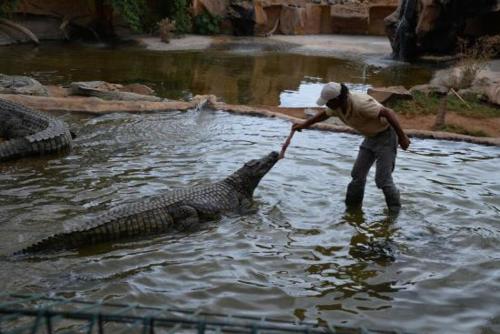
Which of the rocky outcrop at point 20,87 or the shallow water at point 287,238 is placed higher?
the rocky outcrop at point 20,87

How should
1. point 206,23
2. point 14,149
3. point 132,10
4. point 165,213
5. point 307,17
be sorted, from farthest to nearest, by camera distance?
point 307,17, point 206,23, point 132,10, point 14,149, point 165,213

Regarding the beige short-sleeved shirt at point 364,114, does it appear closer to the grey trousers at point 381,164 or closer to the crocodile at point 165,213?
the grey trousers at point 381,164

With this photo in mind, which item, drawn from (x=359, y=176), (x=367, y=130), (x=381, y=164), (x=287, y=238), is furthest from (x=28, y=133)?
(x=381, y=164)

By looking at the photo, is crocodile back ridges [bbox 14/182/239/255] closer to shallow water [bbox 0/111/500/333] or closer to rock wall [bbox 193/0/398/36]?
shallow water [bbox 0/111/500/333]

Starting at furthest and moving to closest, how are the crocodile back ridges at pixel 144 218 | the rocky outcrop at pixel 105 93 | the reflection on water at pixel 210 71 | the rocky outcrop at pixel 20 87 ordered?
the reflection on water at pixel 210 71, the rocky outcrop at pixel 105 93, the rocky outcrop at pixel 20 87, the crocodile back ridges at pixel 144 218

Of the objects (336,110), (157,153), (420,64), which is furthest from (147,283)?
(420,64)

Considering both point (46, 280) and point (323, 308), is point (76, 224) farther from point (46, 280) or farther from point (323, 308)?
point (323, 308)

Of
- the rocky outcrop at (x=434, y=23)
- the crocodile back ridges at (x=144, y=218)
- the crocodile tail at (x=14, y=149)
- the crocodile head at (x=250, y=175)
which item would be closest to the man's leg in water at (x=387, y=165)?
the crocodile head at (x=250, y=175)

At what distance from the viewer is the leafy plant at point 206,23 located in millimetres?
21969

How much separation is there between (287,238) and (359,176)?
1.11m

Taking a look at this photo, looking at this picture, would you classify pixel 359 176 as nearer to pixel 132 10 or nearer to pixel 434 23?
pixel 434 23

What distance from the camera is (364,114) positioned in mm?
5023

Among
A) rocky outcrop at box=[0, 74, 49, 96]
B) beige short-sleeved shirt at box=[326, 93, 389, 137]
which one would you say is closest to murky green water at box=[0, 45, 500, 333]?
beige short-sleeved shirt at box=[326, 93, 389, 137]

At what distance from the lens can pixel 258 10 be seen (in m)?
22.9
